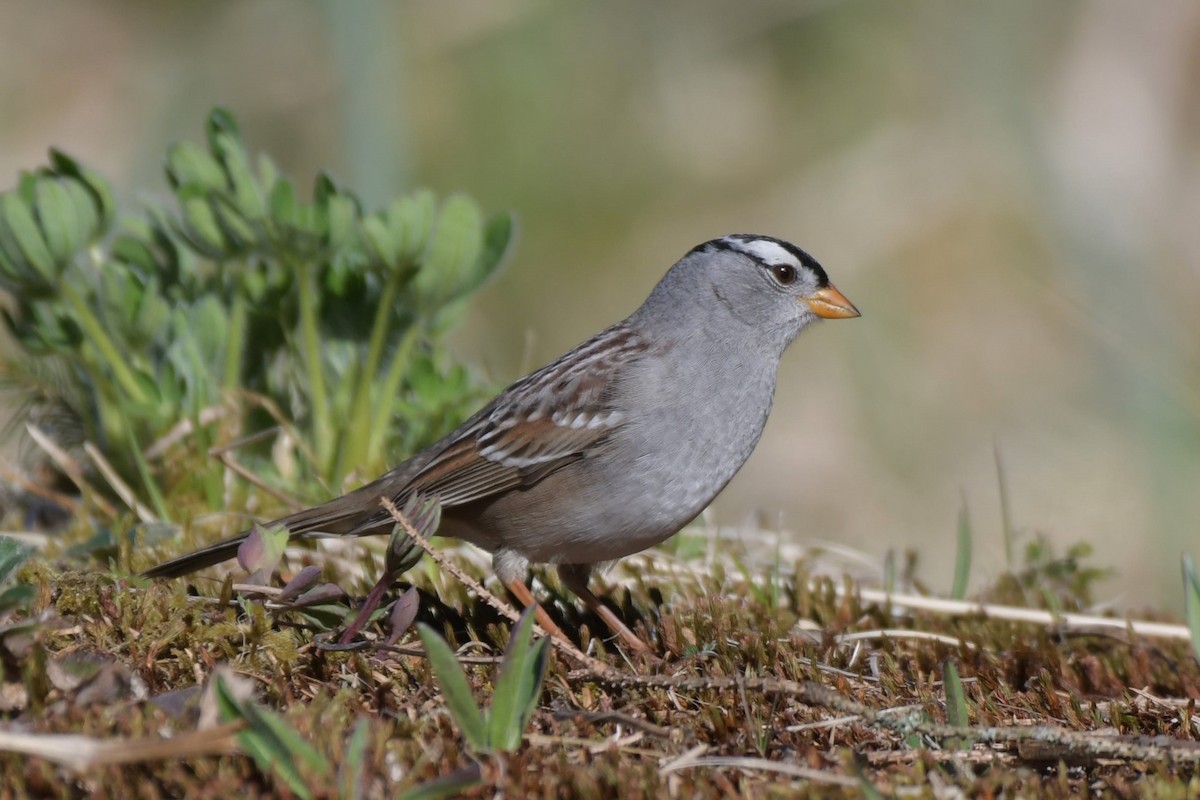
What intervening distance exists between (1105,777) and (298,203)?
299 centimetres

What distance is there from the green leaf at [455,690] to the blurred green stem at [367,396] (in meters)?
2.25

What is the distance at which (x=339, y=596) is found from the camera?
2689 mm

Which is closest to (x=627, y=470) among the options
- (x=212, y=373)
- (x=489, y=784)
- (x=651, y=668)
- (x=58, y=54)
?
(x=651, y=668)

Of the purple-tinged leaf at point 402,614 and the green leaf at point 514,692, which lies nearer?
the green leaf at point 514,692

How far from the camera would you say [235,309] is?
439cm

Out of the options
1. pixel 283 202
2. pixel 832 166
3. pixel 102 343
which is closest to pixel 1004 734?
pixel 283 202

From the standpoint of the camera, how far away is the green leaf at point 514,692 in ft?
7.22

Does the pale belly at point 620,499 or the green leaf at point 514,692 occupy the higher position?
the pale belly at point 620,499

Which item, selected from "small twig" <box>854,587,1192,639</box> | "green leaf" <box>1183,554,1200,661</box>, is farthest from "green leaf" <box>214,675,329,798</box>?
"small twig" <box>854,587,1192,639</box>

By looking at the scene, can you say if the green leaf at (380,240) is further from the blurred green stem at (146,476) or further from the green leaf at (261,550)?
the green leaf at (261,550)

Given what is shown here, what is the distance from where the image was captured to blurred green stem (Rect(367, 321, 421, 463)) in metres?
4.38

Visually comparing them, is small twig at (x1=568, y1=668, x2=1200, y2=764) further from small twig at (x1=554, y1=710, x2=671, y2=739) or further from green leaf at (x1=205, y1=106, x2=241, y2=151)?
green leaf at (x1=205, y1=106, x2=241, y2=151)

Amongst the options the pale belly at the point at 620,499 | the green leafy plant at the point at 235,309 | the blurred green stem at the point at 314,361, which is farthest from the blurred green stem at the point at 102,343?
the pale belly at the point at 620,499

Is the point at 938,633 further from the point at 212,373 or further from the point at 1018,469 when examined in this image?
the point at 1018,469
